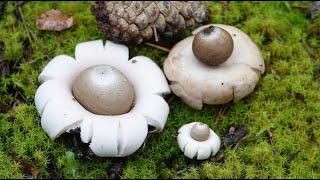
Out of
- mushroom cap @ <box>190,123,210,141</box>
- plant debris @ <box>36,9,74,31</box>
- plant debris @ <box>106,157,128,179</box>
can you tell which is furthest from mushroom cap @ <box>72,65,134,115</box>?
plant debris @ <box>36,9,74,31</box>

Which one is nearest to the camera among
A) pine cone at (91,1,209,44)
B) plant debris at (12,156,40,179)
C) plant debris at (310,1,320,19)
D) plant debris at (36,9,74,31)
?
plant debris at (12,156,40,179)

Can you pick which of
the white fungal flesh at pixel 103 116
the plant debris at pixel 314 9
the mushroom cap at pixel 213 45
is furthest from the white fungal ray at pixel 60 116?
the plant debris at pixel 314 9

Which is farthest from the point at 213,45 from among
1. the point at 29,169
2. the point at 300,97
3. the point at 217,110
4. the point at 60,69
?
the point at 29,169

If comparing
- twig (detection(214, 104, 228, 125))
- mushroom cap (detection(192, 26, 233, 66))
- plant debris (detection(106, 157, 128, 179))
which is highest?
mushroom cap (detection(192, 26, 233, 66))

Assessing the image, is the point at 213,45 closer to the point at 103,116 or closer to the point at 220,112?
the point at 220,112

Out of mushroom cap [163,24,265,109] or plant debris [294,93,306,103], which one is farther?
plant debris [294,93,306,103]

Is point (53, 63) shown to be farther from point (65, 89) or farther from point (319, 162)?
point (319, 162)

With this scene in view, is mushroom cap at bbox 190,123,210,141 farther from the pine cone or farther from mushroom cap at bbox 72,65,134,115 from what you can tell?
the pine cone
